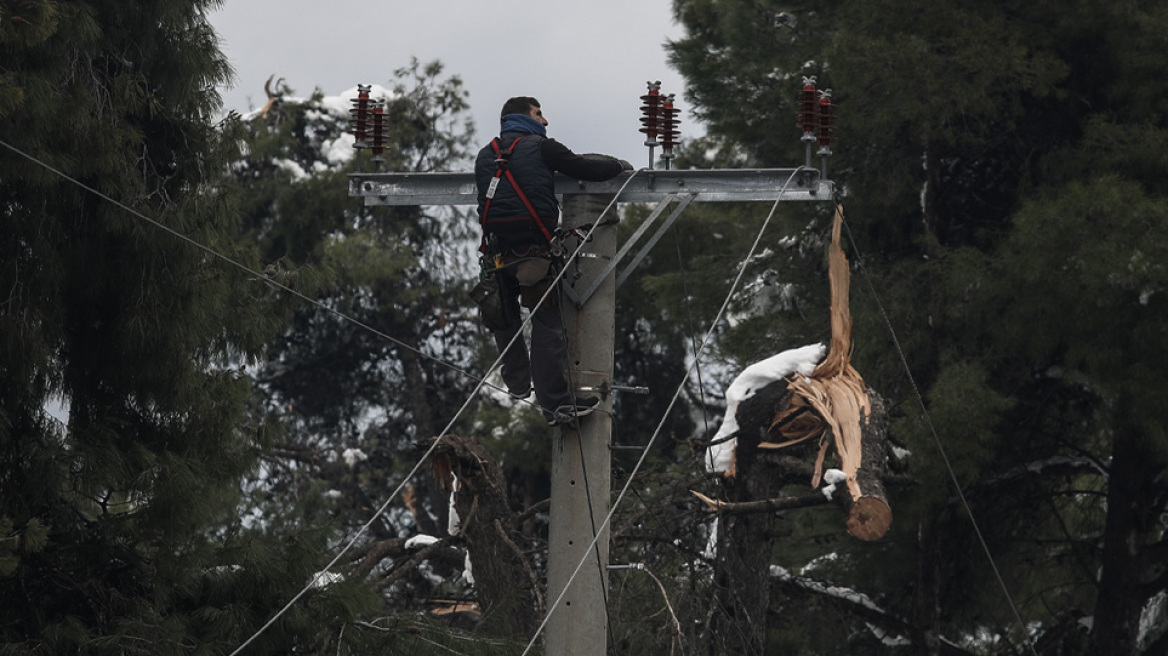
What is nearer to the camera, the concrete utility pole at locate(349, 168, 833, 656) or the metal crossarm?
the concrete utility pole at locate(349, 168, 833, 656)

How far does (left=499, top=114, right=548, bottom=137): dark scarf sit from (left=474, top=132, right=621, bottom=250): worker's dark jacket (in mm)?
26

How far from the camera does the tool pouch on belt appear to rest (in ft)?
27.3

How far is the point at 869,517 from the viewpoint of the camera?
11023 millimetres

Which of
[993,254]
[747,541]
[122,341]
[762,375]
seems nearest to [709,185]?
[122,341]

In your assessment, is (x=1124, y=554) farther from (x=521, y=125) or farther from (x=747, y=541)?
(x=521, y=125)

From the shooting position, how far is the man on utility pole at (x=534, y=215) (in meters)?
8.11

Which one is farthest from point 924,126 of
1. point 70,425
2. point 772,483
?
point 70,425

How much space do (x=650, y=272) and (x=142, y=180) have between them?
44.5ft

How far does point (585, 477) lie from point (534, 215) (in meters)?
1.24

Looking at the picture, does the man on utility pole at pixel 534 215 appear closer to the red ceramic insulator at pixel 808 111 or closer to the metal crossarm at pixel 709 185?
the metal crossarm at pixel 709 185

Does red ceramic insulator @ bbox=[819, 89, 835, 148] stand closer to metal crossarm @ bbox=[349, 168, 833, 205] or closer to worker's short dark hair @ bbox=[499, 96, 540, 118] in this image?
metal crossarm @ bbox=[349, 168, 833, 205]

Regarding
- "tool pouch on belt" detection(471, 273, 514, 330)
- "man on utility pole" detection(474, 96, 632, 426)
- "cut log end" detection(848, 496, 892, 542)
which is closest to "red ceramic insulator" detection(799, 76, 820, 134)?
Result: "man on utility pole" detection(474, 96, 632, 426)

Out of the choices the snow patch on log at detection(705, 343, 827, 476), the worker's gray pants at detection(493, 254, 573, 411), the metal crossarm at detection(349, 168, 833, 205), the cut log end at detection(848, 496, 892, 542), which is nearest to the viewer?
the worker's gray pants at detection(493, 254, 573, 411)

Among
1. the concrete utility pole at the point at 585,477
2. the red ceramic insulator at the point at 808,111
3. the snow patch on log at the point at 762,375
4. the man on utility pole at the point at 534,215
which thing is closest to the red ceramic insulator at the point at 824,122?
the red ceramic insulator at the point at 808,111
